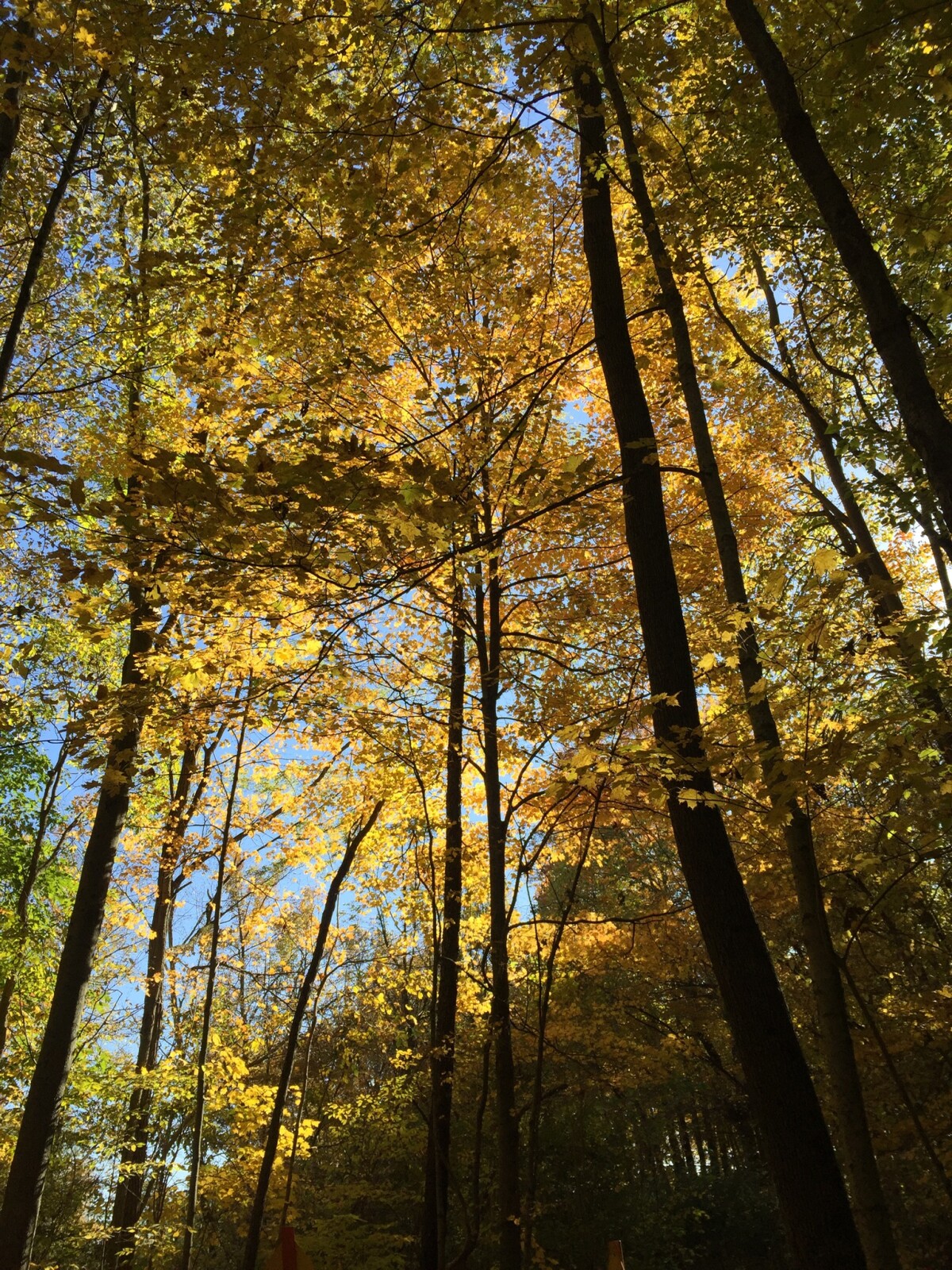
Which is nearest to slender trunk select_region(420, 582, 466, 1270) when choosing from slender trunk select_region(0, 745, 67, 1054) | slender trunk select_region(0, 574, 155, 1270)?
slender trunk select_region(0, 574, 155, 1270)

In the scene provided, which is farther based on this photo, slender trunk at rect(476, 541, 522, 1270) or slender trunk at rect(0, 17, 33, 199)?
slender trunk at rect(476, 541, 522, 1270)

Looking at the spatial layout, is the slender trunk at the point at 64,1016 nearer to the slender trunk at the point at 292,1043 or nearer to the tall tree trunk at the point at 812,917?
the slender trunk at the point at 292,1043

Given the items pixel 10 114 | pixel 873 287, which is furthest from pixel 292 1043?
pixel 10 114

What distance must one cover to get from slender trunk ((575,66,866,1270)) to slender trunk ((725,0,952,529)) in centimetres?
86

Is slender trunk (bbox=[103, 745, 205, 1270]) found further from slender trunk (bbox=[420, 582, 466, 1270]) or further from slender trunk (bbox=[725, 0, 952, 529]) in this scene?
slender trunk (bbox=[725, 0, 952, 529])

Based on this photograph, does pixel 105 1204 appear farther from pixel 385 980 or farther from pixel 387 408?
pixel 387 408

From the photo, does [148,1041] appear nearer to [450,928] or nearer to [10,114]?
[450,928]

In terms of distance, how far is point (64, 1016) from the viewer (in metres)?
5.92

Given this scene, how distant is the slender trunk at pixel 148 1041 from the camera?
838 cm

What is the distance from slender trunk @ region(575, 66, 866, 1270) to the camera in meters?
2.22

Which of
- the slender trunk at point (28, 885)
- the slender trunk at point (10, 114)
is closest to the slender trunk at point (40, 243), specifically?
the slender trunk at point (10, 114)

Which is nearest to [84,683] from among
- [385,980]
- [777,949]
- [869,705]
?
[385,980]

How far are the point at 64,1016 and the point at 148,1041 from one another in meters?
6.52

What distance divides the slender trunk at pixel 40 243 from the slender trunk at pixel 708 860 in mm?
3397
